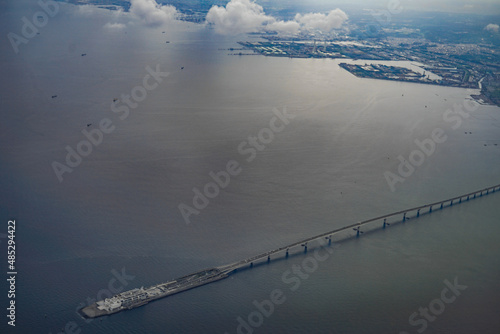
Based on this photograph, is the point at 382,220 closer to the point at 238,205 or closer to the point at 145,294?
the point at 238,205

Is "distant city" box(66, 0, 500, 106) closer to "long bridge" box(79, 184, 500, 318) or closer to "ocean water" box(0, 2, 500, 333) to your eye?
"ocean water" box(0, 2, 500, 333)

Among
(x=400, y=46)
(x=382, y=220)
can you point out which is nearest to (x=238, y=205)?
(x=382, y=220)

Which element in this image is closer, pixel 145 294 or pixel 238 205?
pixel 145 294

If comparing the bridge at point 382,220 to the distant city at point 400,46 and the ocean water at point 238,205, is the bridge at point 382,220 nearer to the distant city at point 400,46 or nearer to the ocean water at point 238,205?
the ocean water at point 238,205

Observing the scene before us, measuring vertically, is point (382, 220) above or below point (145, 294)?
above

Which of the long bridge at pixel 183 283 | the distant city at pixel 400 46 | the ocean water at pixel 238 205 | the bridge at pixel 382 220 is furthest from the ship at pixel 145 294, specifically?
the distant city at pixel 400 46

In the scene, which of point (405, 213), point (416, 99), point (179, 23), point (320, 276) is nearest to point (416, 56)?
point (416, 99)

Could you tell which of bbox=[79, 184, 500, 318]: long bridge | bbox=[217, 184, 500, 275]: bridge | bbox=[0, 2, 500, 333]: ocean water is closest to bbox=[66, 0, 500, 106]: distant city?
bbox=[0, 2, 500, 333]: ocean water

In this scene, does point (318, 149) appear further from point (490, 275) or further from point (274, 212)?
point (490, 275)
